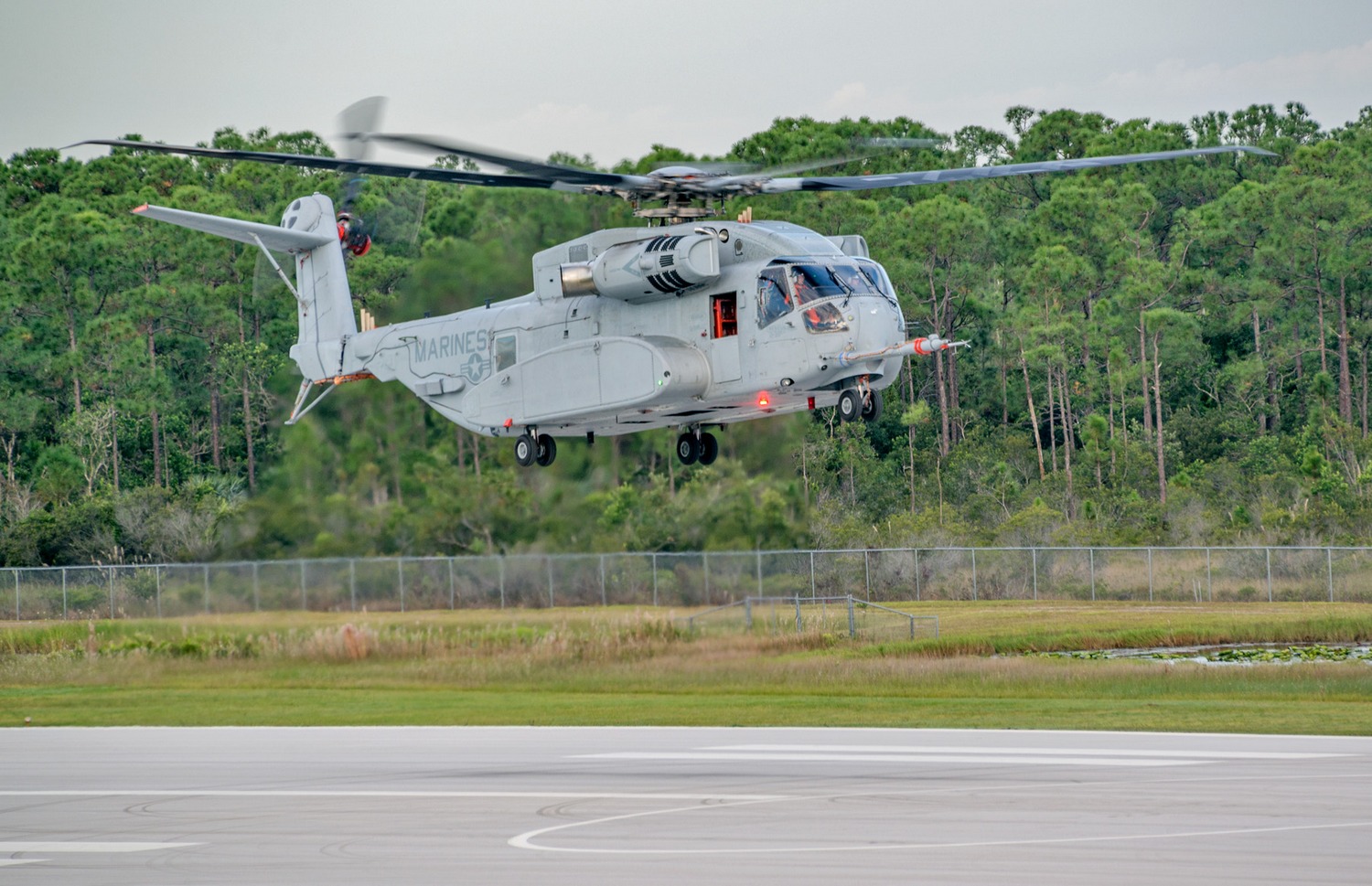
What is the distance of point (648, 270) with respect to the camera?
1040 inches

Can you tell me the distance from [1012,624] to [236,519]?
18645 millimetres

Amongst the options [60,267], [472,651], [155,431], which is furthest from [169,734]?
[60,267]

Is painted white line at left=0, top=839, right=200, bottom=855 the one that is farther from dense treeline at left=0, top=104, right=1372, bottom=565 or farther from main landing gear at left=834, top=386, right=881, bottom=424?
dense treeline at left=0, top=104, right=1372, bottom=565

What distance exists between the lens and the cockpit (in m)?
25.3

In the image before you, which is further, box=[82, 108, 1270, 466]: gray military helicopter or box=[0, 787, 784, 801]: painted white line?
box=[82, 108, 1270, 466]: gray military helicopter

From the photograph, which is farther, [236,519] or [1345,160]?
[1345,160]

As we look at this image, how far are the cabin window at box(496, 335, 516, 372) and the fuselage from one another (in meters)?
0.02

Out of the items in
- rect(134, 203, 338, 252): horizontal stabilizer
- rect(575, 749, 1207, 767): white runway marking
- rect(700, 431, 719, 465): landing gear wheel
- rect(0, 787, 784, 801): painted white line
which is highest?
rect(134, 203, 338, 252): horizontal stabilizer

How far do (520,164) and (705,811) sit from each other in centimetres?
965

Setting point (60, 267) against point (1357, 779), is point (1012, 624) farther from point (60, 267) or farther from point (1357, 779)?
point (60, 267)

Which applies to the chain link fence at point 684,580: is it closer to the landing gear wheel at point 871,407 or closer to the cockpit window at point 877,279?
the landing gear wheel at point 871,407

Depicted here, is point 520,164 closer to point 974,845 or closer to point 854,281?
point 854,281

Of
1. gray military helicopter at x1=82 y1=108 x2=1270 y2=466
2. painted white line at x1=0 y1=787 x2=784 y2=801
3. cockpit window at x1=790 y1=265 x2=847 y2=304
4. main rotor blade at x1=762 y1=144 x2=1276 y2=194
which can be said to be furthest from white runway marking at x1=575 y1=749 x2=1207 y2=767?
cockpit window at x1=790 y1=265 x2=847 y2=304

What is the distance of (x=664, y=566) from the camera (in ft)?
127
